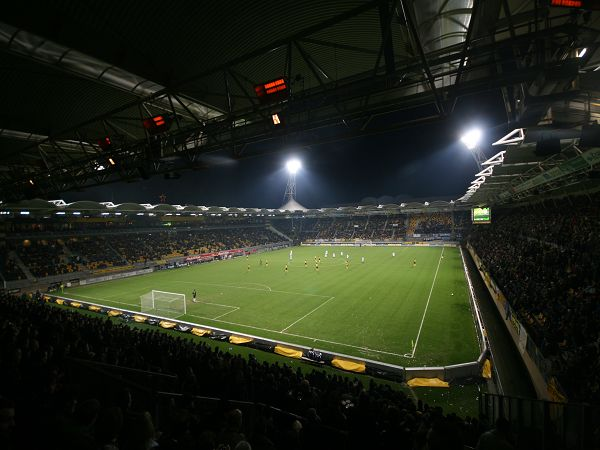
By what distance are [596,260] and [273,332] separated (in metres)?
15.1

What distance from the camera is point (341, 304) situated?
21.9m

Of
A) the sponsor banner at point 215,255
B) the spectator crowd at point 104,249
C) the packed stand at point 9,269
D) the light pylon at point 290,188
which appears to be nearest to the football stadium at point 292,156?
the packed stand at point 9,269

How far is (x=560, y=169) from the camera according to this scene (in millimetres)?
15086

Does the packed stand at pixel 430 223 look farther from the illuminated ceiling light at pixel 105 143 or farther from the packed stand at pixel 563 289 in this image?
the illuminated ceiling light at pixel 105 143

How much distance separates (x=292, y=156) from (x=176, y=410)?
11.7m

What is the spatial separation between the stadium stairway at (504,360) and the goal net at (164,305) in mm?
18296

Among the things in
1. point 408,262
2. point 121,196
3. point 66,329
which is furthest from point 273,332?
point 121,196

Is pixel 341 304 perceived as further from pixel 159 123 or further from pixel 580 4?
pixel 580 4

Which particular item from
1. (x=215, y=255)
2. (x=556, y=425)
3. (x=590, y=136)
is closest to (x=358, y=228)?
(x=215, y=255)

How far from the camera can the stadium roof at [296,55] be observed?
18.0ft

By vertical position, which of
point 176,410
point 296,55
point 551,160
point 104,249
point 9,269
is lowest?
point 9,269

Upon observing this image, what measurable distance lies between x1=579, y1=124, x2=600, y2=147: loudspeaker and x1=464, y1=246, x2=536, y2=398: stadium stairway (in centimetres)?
725

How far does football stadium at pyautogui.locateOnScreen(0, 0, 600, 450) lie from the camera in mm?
4566

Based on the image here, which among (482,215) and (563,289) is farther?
(482,215)
